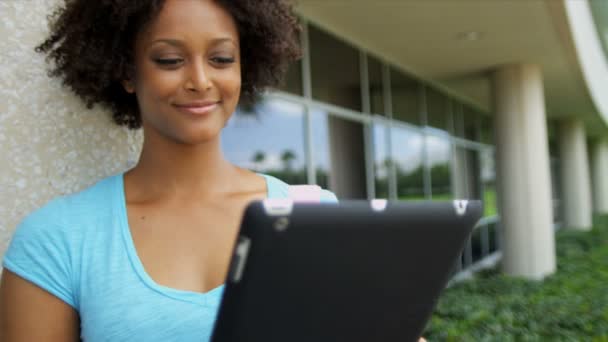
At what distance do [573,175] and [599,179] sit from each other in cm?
977

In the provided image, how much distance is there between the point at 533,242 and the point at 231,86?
8.61 m

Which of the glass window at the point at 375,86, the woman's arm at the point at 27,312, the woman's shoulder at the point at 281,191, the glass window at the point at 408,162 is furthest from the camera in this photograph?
the glass window at the point at 408,162

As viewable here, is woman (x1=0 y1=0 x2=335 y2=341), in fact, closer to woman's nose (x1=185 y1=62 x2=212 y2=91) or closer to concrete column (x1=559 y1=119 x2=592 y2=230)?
woman's nose (x1=185 y1=62 x2=212 y2=91)

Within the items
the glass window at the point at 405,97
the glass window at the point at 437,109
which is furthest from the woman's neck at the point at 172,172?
the glass window at the point at 437,109

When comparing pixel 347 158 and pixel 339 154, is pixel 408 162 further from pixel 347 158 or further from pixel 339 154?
pixel 339 154

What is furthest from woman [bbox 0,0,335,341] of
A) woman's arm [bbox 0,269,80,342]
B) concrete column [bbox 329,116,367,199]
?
concrete column [bbox 329,116,367,199]

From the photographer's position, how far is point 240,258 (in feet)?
2.13

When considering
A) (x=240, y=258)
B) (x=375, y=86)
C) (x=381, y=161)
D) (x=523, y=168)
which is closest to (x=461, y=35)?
(x=375, y=86)

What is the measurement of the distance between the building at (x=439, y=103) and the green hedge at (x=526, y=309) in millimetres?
982

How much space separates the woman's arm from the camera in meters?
0.97

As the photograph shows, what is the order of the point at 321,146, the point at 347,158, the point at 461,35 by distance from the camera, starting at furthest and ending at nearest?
→ 1. the point at 461,35
2. the point at 347,158
3. the point at 321,146

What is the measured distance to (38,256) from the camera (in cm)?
99

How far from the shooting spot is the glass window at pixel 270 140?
4668mm

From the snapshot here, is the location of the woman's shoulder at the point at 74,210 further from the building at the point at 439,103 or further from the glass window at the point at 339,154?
the glass window at the point at 339,154
